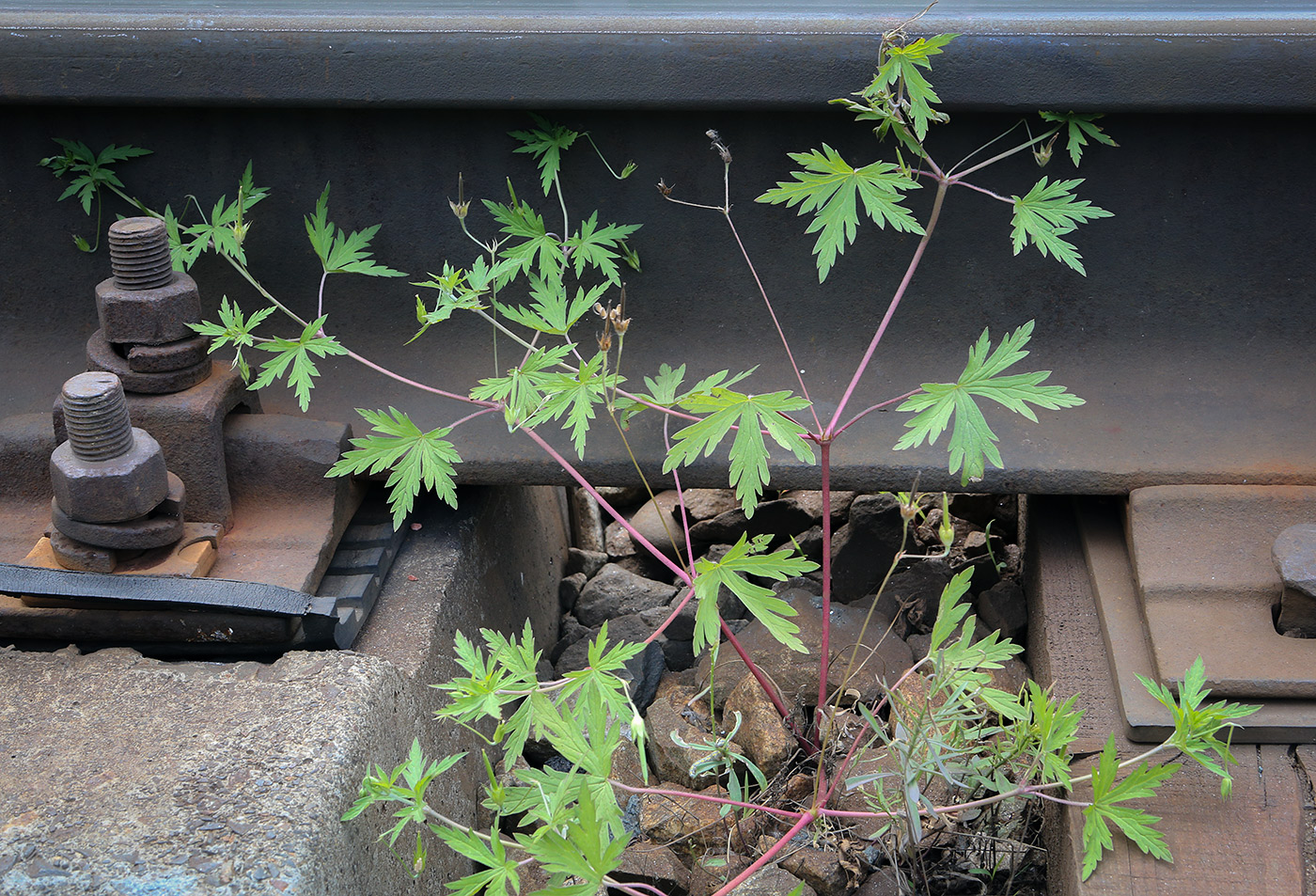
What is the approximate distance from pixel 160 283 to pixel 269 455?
0.38 metres

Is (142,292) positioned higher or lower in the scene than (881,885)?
higher

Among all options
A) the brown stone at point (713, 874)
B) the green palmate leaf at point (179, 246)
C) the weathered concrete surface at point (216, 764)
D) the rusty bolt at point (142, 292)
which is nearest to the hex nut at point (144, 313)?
the rusty bolt at point (142, 292)

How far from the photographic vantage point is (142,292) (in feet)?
6.45

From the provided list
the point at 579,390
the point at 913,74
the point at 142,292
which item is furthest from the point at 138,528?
the point at 913,74

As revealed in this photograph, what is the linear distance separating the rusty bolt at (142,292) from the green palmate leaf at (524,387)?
0.61 metres

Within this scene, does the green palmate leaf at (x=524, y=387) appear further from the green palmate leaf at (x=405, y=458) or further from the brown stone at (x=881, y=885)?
the brown stone at (x=881, y=885)

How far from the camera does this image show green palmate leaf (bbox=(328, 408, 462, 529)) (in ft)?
6.15

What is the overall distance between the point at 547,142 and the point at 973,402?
104cm

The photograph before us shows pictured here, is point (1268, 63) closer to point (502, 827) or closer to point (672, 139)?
point (672, 139)

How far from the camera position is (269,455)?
82.7 inches

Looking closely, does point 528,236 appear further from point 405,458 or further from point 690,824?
point 690,824

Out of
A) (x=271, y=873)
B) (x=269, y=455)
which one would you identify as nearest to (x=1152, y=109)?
(x=269, y=455)

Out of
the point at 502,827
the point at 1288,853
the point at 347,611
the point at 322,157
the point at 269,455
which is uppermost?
the point at 322,157

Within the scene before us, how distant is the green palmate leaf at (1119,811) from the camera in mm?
1562
